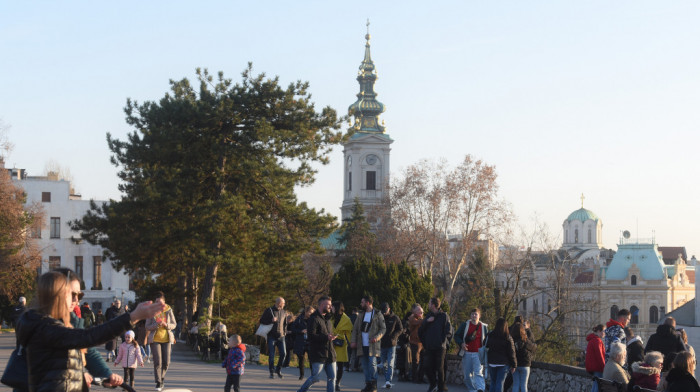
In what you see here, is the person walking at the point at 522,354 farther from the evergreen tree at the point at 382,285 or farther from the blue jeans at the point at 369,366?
the evergreen tree at the point at 382,285

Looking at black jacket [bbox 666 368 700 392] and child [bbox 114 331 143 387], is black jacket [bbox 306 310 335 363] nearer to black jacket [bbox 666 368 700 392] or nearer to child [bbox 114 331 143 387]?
child [bbox 114 331 143 387]

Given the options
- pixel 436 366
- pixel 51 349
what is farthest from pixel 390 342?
pixel 51 349

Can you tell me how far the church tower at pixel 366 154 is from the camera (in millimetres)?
134125

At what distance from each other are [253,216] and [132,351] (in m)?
21.0

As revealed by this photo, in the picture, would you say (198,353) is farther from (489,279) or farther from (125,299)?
(125,299)

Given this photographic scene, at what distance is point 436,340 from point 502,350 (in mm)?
2098

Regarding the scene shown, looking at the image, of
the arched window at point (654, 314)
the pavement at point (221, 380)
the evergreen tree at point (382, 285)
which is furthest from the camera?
the arched window at point (654, 314)

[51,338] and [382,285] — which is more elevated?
[51,338]

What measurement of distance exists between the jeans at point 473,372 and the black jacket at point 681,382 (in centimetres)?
714

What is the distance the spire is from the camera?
435ft

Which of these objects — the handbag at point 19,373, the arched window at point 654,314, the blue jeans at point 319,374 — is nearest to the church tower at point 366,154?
the arched window at point 654,314

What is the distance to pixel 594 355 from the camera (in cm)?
1447

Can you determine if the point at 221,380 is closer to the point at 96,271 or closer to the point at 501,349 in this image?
the point at 501,349

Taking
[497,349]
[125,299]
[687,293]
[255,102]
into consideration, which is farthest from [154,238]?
[687,293]
